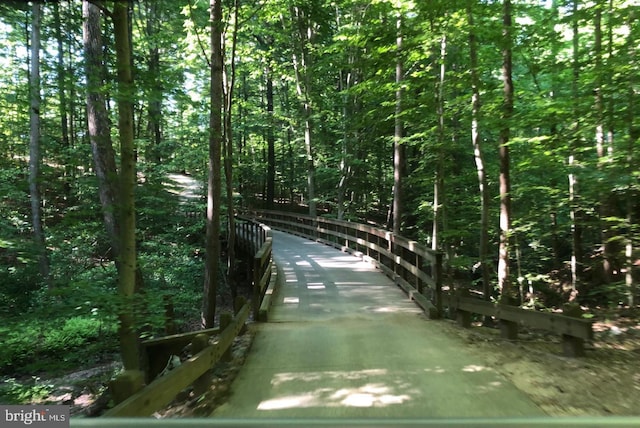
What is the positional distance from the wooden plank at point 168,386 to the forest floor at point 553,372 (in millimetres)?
360

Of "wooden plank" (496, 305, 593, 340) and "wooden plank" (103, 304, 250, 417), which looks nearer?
"wooden plank" (103, 304, 250, 417)

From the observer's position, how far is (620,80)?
6.34 m

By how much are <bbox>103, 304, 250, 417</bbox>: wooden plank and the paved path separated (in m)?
0.39

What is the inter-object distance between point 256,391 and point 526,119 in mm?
6078

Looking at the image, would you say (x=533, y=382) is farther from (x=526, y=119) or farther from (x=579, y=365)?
(x=526, y=119)

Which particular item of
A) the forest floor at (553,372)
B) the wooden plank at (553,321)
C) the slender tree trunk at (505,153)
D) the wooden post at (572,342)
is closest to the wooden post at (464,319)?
the forest floor at (553,372)

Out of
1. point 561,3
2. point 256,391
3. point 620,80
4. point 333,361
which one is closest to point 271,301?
point 333,361

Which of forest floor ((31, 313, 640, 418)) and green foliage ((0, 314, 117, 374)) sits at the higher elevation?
forest floor ((31, 313, 640, 418))

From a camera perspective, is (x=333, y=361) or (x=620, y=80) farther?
(x=620, y=80)

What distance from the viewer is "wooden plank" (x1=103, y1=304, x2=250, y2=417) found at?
243 cm

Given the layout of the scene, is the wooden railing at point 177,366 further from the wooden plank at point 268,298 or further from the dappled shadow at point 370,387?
the dappled shadow at point 370,387

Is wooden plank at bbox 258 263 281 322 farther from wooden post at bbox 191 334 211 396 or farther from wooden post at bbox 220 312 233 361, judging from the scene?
wooden post at bbox 191 334 211 396

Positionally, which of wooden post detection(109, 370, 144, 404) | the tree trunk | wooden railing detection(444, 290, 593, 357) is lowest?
wooden railing detection(444, 290, 593, 357)

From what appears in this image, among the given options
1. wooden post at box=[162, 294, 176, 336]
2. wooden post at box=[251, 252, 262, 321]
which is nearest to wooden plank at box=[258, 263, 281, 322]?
wooden post at box=[251, 252, 262, 321]
